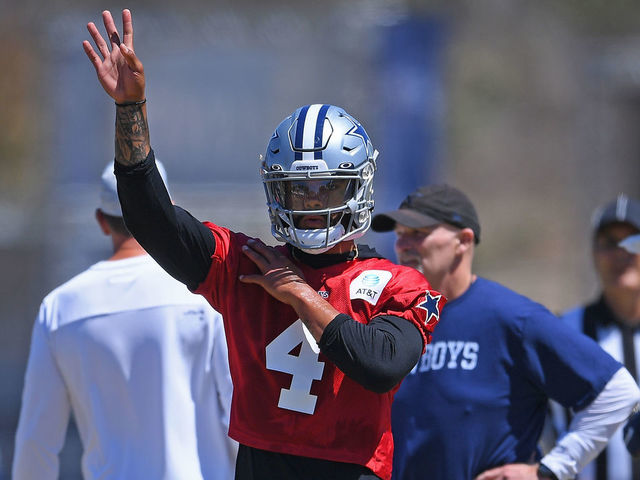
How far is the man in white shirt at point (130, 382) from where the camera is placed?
3.53 m

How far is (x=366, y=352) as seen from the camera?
243cm

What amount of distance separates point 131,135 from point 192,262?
0.38m

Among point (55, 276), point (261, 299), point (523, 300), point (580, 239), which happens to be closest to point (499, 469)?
point (523, 300)

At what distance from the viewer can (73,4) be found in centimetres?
1817

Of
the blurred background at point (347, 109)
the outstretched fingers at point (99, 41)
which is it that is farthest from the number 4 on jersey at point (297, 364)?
the blurred background at point (347, 109)

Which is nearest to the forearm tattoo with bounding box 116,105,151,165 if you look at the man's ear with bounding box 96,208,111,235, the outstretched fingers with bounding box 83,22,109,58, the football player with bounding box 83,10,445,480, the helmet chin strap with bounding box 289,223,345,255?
the football player with bounding box 83,10,445,480

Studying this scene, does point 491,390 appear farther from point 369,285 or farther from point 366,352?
point 366,352

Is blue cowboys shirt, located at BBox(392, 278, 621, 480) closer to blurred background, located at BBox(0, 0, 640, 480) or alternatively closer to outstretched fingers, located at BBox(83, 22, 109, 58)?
outstretched fingers, located at BBox(83, 22, 109, 58)

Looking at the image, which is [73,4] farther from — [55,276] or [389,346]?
[389,346]

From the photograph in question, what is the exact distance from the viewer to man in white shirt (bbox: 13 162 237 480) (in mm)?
3529

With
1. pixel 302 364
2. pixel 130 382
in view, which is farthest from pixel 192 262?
pixel 130 382

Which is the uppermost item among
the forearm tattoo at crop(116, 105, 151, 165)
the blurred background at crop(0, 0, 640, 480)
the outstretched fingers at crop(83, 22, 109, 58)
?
the outstretched fingers at crop(83, 22, 109, 58)

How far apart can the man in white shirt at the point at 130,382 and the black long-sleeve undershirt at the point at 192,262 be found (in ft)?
3.46

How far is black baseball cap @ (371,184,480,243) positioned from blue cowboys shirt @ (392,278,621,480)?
1.40 ft
